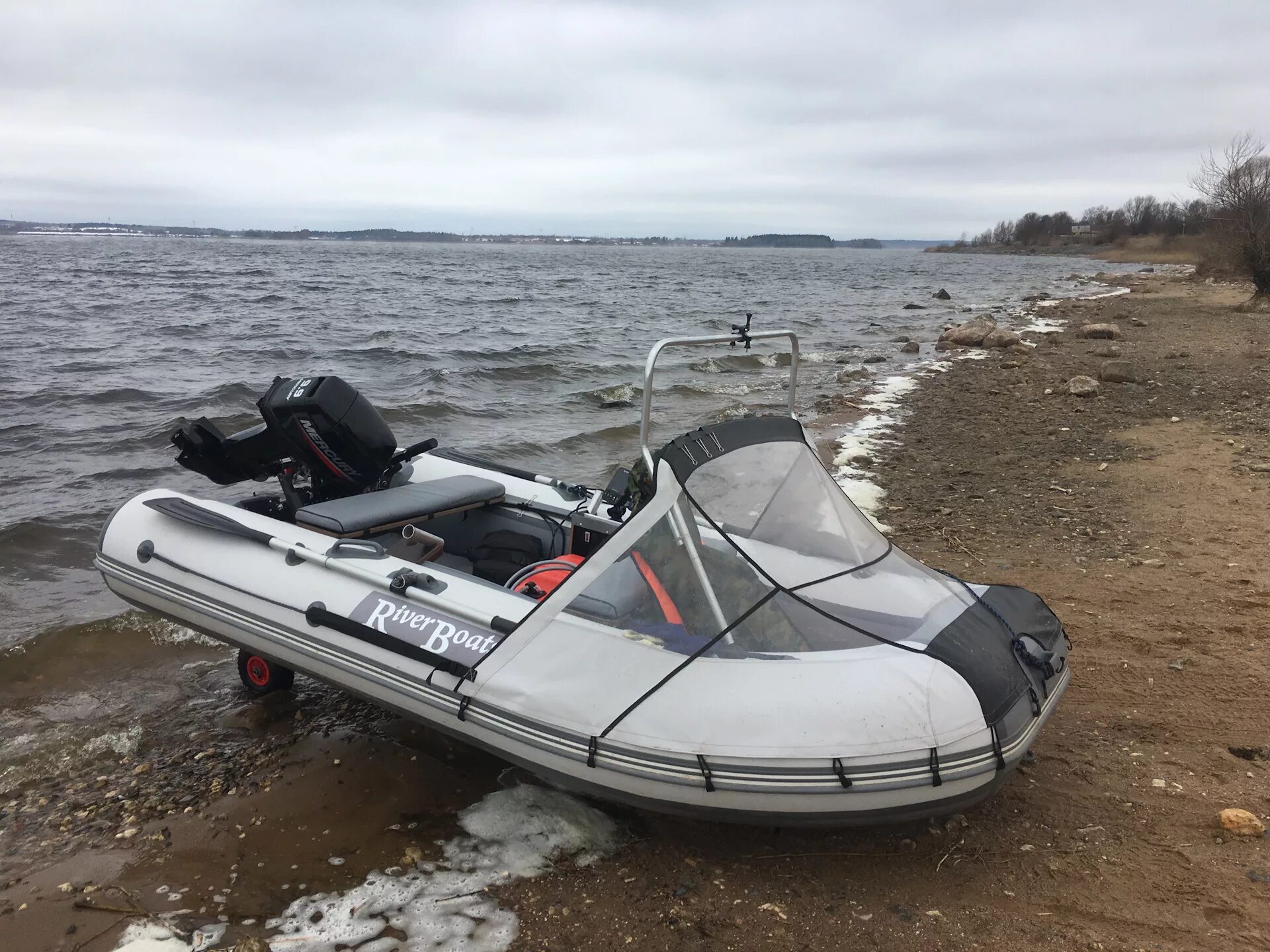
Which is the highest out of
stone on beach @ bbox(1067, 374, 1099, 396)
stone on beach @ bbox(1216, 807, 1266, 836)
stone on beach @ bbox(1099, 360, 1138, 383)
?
stone on beach @ bbox(1099, 360, 1138, 383)

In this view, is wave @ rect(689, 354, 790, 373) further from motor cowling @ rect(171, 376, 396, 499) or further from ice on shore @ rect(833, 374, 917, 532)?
motor cowling @ rect(171, 376, 396, 499)

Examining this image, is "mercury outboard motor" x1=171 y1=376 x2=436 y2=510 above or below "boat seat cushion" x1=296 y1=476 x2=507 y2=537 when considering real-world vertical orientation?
above

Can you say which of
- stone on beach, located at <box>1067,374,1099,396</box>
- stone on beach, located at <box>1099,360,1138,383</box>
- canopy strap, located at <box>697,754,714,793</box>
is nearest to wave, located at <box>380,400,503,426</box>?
stone on beach, located at <box>1067,374,1099,396</box>

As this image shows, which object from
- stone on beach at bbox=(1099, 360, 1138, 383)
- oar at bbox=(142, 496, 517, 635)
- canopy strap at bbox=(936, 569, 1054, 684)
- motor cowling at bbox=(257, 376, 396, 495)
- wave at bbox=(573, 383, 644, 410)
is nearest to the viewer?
canopy strap at bbox=(936, 569, 1054, 684)

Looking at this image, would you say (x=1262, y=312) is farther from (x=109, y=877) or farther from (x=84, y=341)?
(x=84, y=341)

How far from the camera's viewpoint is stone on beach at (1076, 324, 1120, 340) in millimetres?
16406

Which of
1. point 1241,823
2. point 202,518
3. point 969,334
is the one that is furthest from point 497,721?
point 969,334

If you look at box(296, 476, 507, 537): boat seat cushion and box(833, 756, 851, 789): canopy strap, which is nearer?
box(833, 756, 851, 789): canopy strap

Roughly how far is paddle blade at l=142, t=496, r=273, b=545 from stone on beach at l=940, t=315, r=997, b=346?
17.0 meters

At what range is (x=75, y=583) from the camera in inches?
238

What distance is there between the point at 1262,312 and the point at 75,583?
2393cm

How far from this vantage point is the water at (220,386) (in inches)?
191

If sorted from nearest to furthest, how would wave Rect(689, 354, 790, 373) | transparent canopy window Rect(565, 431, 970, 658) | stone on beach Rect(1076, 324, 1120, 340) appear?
transparent canopy window Rect(565, 431, 970, 658)
stone on beach Rect(1076, 324, 1120, 340)
wave Rect(689, 354, 790, 373)

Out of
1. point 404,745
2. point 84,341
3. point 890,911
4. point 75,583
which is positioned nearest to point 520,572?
point 404,745
